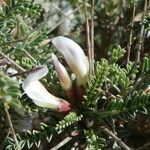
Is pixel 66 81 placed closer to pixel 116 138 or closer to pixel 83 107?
pixel 83 107

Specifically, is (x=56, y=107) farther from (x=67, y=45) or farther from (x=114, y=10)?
(x=114, y=10)

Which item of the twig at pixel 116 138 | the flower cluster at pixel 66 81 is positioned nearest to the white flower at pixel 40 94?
the flower cluster at pixel 66 81

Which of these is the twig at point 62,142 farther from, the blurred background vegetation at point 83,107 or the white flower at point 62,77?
the white flower at point 62,77

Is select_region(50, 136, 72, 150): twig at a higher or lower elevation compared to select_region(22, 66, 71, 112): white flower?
lower

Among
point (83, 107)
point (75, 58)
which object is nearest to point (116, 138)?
point (83, 107)

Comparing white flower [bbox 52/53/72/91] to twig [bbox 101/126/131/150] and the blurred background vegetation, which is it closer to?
the blurred background vegetation

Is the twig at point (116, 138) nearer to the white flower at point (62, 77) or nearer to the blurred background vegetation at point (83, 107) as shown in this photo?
the blurred background vegetation at point (83, 107)

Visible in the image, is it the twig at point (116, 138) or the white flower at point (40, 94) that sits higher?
the white flower at point (40, 94)

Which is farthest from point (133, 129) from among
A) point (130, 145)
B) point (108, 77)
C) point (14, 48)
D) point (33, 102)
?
point (14, 48)

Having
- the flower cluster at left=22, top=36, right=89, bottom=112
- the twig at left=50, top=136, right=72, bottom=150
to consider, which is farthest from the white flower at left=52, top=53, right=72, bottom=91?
the twig at left=50, top=136, right=72, bottom=150
